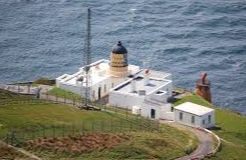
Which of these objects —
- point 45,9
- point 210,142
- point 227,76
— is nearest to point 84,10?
point 45,9

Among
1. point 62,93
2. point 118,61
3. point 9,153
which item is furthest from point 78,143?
point 118,61

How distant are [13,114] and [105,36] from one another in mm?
90614

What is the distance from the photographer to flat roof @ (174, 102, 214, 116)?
363ft

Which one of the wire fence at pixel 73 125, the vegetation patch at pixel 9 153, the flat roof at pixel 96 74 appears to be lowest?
the vegetation patch at pixel 9 153

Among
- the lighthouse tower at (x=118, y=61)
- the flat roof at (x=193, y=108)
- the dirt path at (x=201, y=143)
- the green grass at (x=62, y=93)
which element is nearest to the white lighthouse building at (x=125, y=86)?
the lighthouse tower at (x=118, y=61)

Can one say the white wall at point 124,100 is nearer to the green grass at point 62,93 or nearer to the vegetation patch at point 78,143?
the green grass at point 62,93

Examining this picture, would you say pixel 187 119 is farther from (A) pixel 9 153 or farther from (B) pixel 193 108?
(A) pixel 9 153

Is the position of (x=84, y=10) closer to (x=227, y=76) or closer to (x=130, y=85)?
(x=227, y=76)

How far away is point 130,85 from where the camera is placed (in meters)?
119

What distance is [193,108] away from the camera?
369 ft

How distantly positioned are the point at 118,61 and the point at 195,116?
18.6 meters

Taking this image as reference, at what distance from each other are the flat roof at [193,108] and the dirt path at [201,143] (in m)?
2.98

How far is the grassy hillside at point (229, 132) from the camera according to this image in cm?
9575

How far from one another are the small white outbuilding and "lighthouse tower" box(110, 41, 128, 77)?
1454cm
